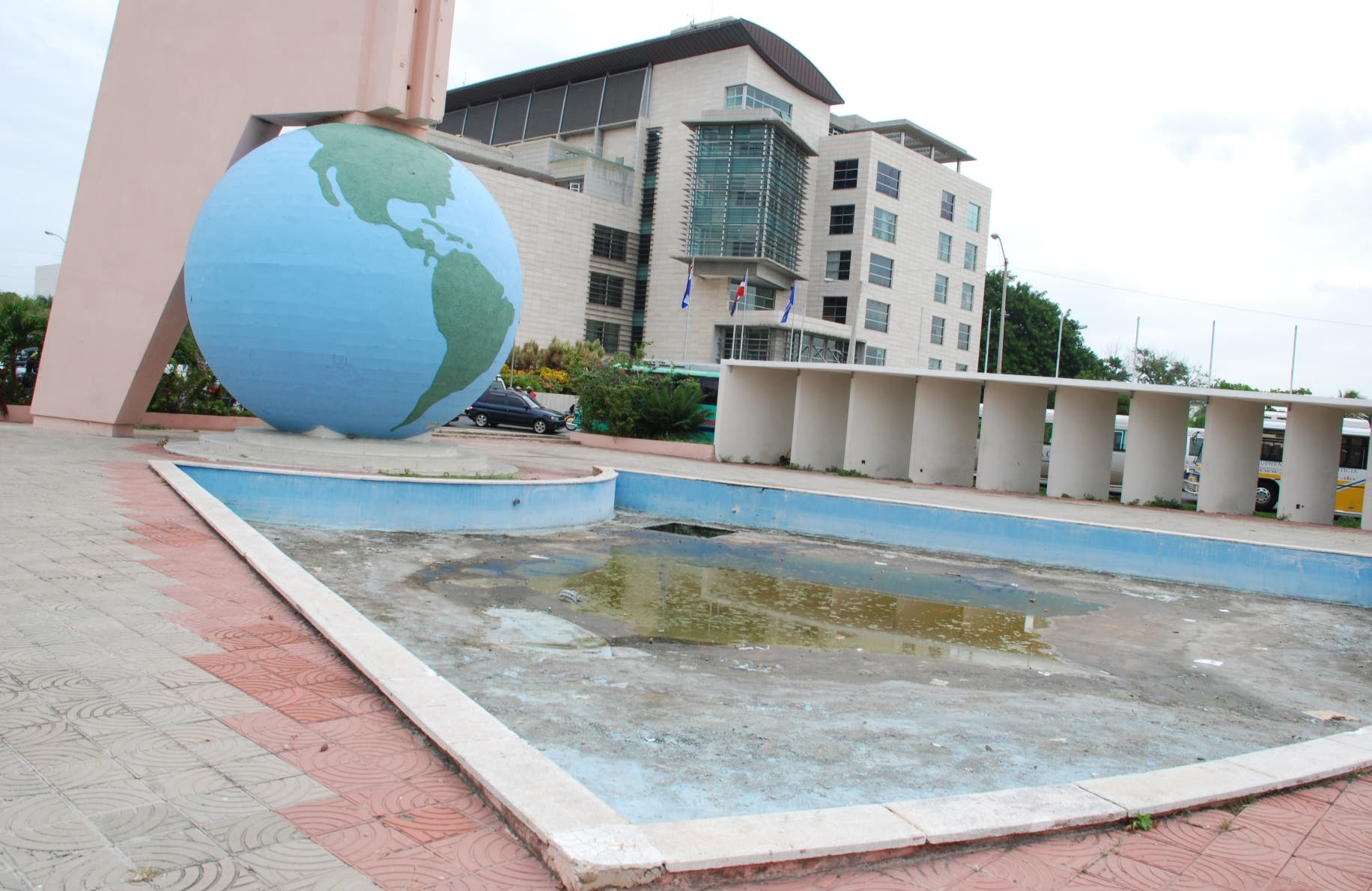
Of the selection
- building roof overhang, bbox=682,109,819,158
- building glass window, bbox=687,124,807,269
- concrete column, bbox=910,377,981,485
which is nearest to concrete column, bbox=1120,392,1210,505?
concrete column, bbox=910,377,981,485

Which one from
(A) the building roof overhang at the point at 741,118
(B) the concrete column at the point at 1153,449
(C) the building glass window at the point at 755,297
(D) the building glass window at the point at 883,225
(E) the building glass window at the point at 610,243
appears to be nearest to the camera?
(B) the concrete column at the point at 1153,449

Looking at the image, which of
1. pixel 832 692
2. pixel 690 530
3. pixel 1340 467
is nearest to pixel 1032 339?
pixel 1340 467

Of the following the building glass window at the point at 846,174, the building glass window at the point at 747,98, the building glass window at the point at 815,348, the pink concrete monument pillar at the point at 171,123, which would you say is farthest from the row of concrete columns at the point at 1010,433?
the building glass window at the point at 846,174

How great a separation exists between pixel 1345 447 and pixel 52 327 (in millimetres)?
27834

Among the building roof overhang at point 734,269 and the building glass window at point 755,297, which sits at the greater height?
the building roof overhang at point 734,269

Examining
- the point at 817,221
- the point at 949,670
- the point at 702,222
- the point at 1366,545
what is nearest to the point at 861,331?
the point at 817,221

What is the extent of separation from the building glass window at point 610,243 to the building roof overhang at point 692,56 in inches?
380

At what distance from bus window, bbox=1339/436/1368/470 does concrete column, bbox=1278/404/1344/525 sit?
472cm

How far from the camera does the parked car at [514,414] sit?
101ft

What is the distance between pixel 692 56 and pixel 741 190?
31.5 feet

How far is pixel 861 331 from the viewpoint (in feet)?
168

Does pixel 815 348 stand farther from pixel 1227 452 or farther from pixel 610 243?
pixel 1227 452

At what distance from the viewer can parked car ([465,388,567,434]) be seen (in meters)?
30.9

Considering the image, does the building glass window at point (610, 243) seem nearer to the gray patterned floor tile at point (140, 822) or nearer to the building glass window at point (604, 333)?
the building glass window at point (604, 333)
